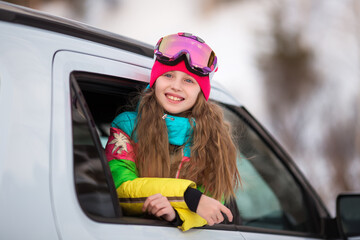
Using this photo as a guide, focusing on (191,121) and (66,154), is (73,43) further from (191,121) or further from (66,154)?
(191,121)

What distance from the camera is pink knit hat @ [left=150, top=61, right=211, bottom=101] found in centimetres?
171

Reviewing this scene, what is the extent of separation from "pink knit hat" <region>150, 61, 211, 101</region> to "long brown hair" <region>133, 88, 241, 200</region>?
0.08m

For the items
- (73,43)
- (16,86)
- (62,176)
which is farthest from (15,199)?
(73,43)

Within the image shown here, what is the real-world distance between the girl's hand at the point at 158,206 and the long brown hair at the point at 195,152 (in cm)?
18

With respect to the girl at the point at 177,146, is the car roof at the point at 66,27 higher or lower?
higher

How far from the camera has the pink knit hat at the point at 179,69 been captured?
1.71 meters

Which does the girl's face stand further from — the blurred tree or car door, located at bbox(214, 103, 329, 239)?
the blurred tree

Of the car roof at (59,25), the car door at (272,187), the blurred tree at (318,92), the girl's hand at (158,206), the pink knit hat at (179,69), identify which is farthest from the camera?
the blurred tree at (318,92)

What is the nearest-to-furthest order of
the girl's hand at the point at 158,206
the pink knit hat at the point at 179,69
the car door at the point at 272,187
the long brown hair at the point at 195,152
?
1. the girl's hand at the point at 158,206
2. the long brown hair at the point at 195,152
3. the pink knit hat at the point at 179,69
4. the car door at the point at 272,187

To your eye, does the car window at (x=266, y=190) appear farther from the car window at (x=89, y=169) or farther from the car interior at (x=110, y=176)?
the car window at (x=89, y=169)

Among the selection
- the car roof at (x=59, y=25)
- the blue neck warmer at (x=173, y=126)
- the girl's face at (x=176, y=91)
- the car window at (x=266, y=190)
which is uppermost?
the car roof at (x=59, y=25)

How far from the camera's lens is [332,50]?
1655cm

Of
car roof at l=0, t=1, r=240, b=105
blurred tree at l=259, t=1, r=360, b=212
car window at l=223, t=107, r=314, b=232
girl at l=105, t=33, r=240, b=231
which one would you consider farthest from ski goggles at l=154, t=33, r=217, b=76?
blurred tree at l=259, t=1, r=360, b=212

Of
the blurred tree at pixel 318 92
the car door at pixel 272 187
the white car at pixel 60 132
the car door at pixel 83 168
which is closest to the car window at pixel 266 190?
the car door at pixel 272 187
